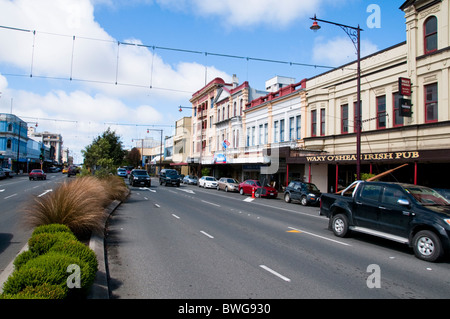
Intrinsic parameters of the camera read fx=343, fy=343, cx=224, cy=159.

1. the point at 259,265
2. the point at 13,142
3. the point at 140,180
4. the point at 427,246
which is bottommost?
the point at 259,265

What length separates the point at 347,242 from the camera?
9758mm

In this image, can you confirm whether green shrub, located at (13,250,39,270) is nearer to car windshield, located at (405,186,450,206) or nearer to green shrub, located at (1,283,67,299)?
green shrub, located at (1,283,67,299)

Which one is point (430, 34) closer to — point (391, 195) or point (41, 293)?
point (391, 195)

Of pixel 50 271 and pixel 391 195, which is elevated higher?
pixel 391 195

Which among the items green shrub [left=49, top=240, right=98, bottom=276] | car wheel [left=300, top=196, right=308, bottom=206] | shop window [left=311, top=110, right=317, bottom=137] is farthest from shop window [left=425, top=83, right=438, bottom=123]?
green shrub [left=49, top=240, right=98, bottom=276]

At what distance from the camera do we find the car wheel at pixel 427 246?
7574 mm

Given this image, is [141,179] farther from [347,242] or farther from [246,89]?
[347,242]

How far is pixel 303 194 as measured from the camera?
22.5 meters

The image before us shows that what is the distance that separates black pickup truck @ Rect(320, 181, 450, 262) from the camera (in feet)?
25.2

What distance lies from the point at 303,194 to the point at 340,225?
40.0ft

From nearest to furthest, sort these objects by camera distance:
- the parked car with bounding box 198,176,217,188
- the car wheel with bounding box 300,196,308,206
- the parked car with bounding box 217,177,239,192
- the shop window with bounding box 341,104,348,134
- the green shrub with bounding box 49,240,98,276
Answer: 1. the green shrub with bounding box 49,240,98,276
2. the car wheel with bounding box 300,196,308,206
3. the shop window with bounding box 341,104,348,134
4. the parked car with bounding box 217,177,239,192
5. the parked car with bounding box 198,176,217,188

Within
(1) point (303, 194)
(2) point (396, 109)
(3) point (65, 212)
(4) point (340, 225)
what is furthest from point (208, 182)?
(3) point (65, 212)

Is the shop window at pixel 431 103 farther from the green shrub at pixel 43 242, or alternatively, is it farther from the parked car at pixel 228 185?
the green shrub at pixel 43 242
